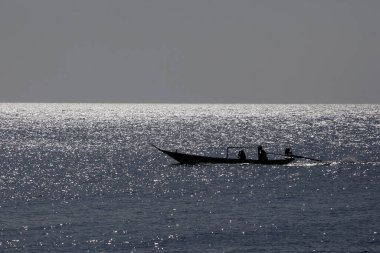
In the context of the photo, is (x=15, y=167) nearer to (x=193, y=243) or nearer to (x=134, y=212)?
(x=134, y=212)

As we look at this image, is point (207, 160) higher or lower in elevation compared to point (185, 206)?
higher

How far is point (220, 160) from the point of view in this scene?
8725 centimetres

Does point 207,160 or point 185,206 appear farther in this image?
point 207,160

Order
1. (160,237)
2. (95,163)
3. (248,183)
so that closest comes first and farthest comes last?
(160,237) < (248,183) < (95,163)

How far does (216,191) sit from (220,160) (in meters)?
20.2

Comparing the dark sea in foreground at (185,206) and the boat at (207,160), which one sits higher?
the boat at (207,160)

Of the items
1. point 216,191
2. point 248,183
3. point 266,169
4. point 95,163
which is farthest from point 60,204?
point 95,163

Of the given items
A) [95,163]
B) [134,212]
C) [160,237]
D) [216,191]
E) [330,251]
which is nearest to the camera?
[330,251]

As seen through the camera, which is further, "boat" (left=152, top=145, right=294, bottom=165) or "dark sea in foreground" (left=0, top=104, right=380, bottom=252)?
"boat" (left=152, top=145, right=294, bottom=165)

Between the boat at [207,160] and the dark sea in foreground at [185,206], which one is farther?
the boat at [207,160]

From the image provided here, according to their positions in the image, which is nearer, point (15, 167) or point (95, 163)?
point (15, 167)

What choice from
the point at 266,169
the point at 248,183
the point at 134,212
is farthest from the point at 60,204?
the point at 266,169

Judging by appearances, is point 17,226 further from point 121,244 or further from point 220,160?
point 220,160

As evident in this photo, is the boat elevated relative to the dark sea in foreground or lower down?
elevated
